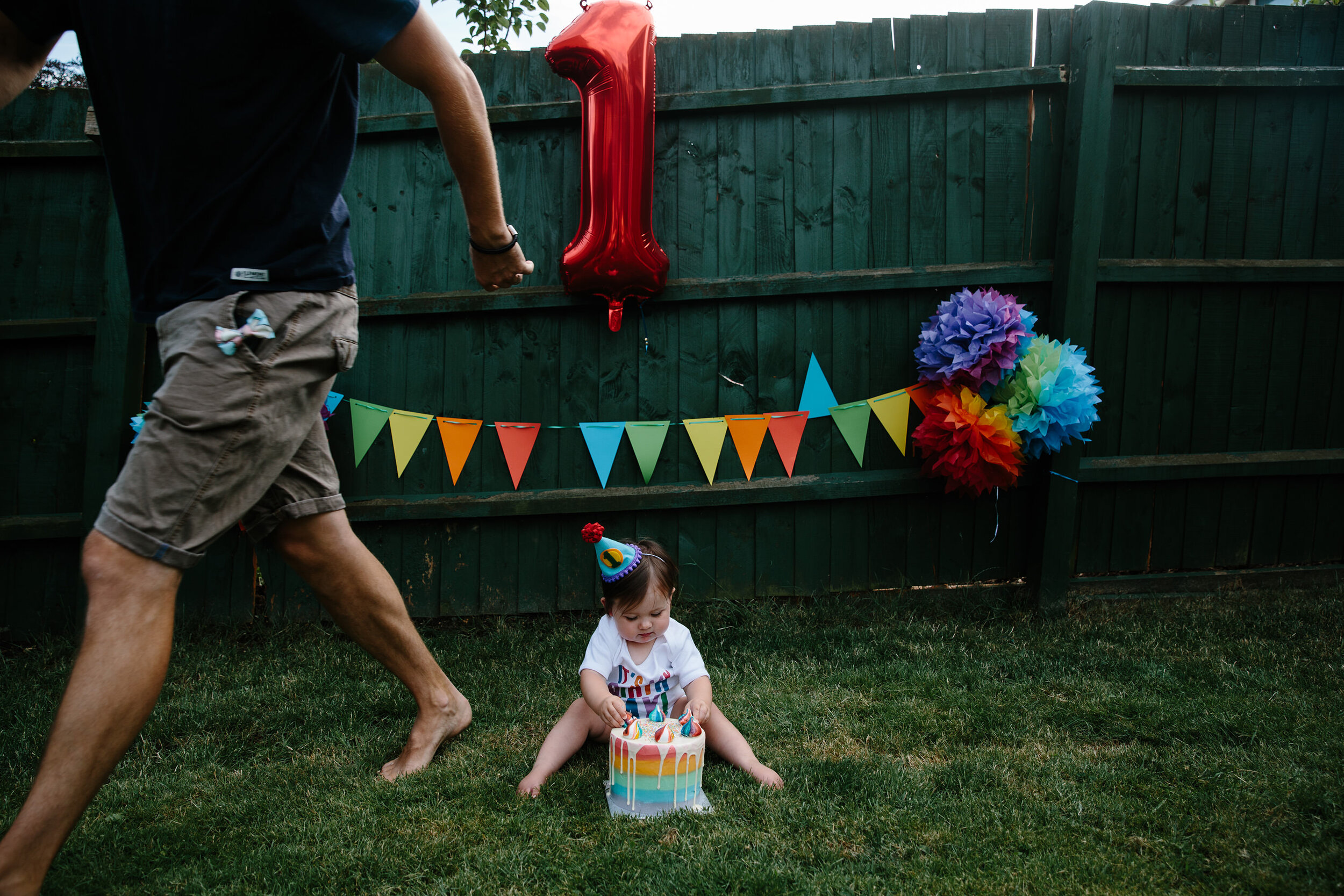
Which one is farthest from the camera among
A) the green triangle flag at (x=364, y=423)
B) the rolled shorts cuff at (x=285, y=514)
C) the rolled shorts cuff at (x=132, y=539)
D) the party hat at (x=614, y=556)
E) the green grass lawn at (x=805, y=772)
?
the green triangle flag at (x=364, y=423)

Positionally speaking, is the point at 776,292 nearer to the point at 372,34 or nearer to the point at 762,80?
the point at 762,80

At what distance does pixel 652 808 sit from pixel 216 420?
111 cm

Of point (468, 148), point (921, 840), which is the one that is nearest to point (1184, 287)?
point (921, 840)

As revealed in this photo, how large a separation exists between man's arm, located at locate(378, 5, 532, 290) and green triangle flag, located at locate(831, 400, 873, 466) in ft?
5.94

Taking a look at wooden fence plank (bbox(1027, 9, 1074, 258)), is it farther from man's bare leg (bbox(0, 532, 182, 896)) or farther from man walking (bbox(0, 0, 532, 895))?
man's bare leg (bbox(0, 532, 182, 896))

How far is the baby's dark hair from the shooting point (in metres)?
1.97

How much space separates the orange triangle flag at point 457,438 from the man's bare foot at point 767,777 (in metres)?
1.79

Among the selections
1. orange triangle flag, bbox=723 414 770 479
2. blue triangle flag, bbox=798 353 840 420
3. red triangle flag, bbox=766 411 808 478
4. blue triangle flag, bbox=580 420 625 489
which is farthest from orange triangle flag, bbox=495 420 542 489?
blue triangle flag, bbox=798 353 840 420

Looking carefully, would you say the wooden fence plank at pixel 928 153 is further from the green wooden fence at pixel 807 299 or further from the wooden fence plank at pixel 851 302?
the wooden fence plank at pixel 851 302

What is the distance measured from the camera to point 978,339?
9.91ft

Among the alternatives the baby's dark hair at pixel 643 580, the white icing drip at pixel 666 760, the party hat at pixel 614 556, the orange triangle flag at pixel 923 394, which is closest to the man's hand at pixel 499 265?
the party hat at pixel 614 556

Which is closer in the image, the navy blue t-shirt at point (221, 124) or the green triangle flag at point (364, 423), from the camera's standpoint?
the navy blue t-shirt at point (221, 124)

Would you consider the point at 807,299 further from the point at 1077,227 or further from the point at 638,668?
the point at 638,668

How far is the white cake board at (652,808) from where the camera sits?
1.74 m
